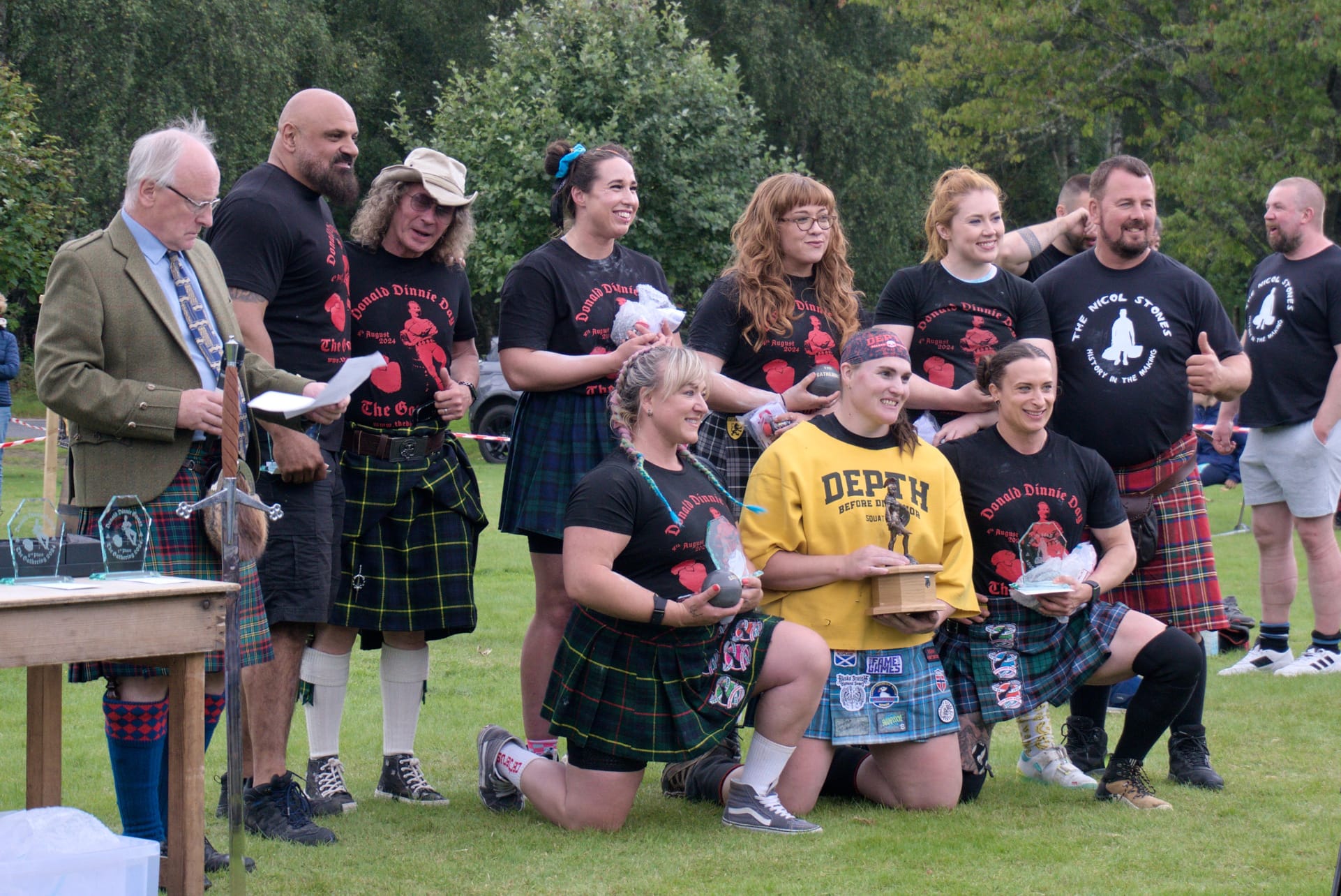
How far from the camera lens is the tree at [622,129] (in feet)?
59.9

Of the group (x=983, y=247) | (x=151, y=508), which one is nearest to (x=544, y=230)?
(x=983, y=247)

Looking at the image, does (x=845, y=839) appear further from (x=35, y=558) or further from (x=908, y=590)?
(x=35, y=558)

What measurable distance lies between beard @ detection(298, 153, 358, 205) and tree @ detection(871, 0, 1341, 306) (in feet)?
48.3

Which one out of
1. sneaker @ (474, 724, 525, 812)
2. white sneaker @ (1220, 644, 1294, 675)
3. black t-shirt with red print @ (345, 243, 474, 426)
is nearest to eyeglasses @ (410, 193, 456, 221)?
black t-shirt with red print @ (345, 243, 474, 426)

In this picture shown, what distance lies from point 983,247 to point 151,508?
2.71 metres

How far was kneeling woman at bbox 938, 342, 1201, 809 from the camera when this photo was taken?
13.4 feet

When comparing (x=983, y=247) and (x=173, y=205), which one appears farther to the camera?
(x=983, y=247)

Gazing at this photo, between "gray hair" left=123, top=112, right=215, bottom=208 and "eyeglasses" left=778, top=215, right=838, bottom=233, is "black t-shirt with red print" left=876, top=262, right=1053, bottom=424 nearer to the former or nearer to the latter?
"eyeglasses" left=778, top=215, right=838, bottom=233

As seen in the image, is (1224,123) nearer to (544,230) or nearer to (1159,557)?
(544,230)

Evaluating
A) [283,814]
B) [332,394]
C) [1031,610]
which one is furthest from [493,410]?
[332,394]

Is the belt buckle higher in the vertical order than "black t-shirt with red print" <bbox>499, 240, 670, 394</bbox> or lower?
lower

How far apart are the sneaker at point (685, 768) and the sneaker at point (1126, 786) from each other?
1089 millimetres

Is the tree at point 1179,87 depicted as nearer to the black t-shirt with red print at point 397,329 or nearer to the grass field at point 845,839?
the grass field at point 845,839

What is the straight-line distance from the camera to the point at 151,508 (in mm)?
3229
